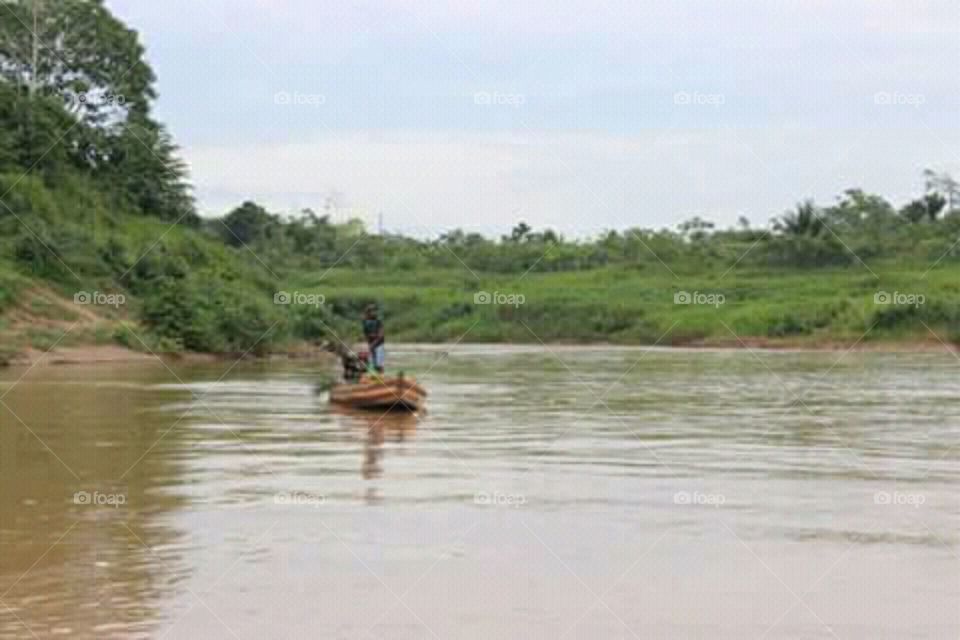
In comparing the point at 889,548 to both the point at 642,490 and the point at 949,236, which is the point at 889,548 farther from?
the point at 949,236

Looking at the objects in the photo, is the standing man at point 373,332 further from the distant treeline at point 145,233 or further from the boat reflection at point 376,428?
the distant treeline at point 145,233

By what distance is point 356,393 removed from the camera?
26.0 metres

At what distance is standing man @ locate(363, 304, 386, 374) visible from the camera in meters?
26.0

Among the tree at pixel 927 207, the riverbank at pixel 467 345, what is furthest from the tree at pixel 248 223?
the tree at pixel 927 207

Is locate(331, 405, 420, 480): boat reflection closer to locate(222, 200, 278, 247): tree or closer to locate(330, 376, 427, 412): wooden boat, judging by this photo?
locate(330, 376, 427, 412): wooden boat

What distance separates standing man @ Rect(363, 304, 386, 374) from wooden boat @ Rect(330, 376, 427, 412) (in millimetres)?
676

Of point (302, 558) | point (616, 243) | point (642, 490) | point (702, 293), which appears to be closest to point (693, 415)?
point (642, 490)

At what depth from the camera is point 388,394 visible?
82.9ft

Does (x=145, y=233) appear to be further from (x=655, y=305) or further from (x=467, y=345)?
(x=655, y=305)

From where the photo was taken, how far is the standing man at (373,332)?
26000 millimetres

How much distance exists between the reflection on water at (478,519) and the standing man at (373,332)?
1.23 m

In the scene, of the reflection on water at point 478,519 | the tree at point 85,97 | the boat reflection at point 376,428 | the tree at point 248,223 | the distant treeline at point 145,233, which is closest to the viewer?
the reflection on water at point 478,519

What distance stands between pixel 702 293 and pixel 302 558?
5935 centimetres

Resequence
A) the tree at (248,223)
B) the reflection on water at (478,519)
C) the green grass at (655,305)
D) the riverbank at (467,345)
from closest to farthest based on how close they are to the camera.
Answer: the reflection on water at (478,519), the riverbank at (467,345), the green grass at (655,305), the tree at (248,223)
